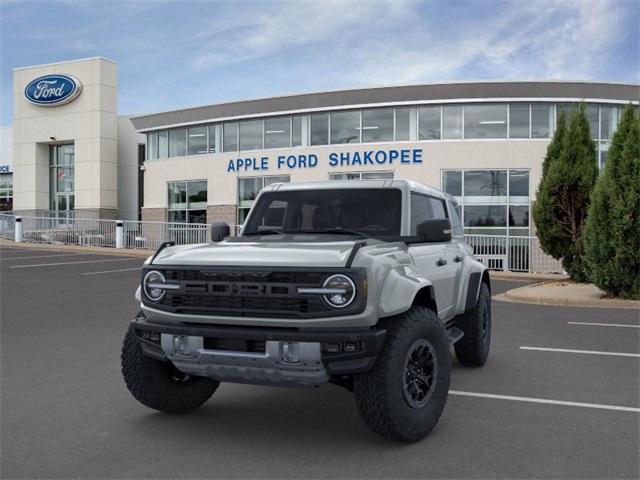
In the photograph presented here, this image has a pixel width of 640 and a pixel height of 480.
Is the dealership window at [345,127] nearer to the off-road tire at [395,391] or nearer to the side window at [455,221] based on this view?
the side window at [455,221]

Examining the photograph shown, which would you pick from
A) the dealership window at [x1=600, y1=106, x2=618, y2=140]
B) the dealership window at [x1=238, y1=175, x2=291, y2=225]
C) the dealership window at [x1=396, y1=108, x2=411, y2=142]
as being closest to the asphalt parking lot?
the dealership window at [x1=396, y1=108, x2=411, y2=142]

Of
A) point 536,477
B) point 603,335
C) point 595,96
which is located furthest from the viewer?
point 595,96

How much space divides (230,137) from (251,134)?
1197 millimetres

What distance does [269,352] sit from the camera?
12.9 ft

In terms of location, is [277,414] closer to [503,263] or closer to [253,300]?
[253,300]

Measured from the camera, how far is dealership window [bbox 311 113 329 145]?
2791 centimetres

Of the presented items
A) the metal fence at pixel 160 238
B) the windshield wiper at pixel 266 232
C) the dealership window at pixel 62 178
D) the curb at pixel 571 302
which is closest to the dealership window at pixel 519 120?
the metal fence at pixel 160 238

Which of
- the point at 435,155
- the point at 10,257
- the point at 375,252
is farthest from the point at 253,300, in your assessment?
the point at 435,155

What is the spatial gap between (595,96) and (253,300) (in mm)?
24476

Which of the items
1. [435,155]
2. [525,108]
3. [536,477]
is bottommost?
[536,477]

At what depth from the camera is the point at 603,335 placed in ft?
29.5

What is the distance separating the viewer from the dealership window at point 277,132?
94.6ft

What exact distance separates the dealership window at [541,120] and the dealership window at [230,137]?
42.9ft

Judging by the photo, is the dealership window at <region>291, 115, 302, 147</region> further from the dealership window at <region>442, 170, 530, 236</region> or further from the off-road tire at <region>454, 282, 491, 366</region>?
the off-road tire at <region>454, 282, 491, 366</region>
